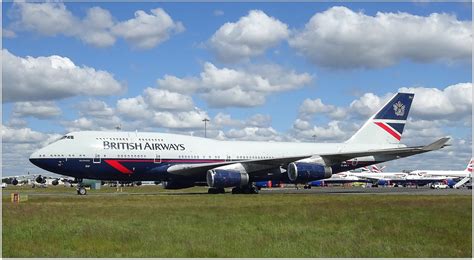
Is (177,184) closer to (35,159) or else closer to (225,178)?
(225,178)

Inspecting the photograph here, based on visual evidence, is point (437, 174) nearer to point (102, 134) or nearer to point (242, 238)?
point (102, 134)

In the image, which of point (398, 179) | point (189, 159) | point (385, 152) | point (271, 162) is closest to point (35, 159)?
point (189, 159)

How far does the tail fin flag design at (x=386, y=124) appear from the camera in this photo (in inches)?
2167

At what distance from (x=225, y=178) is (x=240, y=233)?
83.6ft

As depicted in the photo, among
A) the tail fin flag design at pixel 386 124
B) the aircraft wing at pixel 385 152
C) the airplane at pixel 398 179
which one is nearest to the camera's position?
the aircraft wing at pixel 385 152

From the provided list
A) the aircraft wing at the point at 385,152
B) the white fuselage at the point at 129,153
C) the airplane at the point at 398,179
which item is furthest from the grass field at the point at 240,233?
the airplane at the point at 398,179

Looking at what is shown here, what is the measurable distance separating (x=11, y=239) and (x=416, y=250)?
1020 centimetres

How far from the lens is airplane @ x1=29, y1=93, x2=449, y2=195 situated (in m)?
41.5

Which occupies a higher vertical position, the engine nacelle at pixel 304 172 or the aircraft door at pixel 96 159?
the aircraft door at pixel 96 159

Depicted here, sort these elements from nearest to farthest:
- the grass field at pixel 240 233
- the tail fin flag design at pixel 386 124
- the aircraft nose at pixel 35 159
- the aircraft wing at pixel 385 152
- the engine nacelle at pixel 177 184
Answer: the grass field at pixel 240 233 → the aircraft nose at pixel 35 159 → the aircraft wing at pixel 385 152 → the engine nacelle at pixel 177 184 → the tail fin flag design at pixel 386 124

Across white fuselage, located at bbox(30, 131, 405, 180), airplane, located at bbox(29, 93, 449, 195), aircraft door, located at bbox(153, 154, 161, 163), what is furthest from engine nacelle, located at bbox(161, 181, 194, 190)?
aircraft door, located at bbox(153, 154, 161, 163)

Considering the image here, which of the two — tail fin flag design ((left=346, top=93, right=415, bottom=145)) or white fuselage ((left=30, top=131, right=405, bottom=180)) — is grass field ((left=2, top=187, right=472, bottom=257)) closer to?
Answer: white fuselage ((left=30, top=131, right=405, bottom=180))

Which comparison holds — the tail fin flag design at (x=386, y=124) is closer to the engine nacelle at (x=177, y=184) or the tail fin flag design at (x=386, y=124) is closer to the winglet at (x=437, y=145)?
the winglet at (x=437, y=145)

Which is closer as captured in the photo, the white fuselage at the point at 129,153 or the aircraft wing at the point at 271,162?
the white fuselage at the point at 129,153
